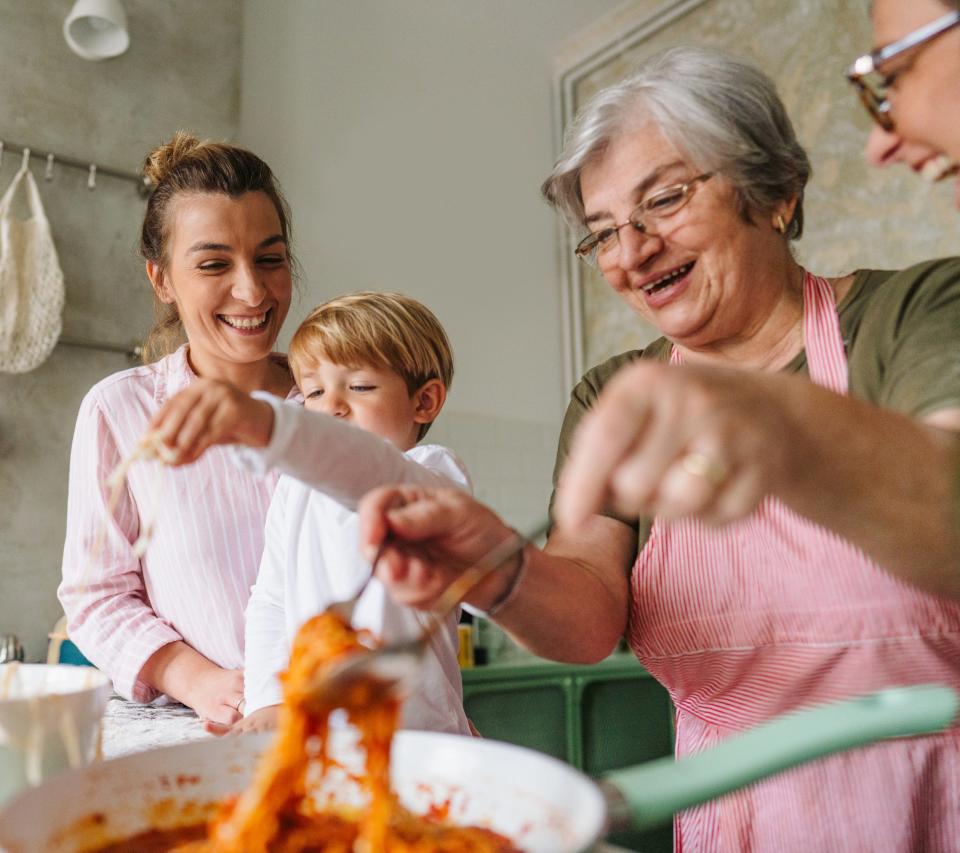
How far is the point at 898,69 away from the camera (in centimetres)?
74

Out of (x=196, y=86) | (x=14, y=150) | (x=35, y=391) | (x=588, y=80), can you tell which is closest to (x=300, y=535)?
(x=35, y=391)

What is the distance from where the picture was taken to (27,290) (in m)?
2.66

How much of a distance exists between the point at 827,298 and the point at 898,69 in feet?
1.14

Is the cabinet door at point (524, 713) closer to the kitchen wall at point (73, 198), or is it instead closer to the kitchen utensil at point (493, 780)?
the kitchen wall at point (73, 198)

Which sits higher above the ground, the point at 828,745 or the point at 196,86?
the point at 196,86

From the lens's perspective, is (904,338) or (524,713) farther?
(524,713)

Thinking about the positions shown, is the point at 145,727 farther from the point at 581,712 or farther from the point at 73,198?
the point at 73,198

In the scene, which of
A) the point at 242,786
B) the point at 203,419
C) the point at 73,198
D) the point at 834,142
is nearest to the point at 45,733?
the point at 242,786

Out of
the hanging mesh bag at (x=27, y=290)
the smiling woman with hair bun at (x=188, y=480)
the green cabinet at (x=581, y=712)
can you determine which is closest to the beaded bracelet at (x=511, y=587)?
the smiling woman with hair bun at (x=188, y=480)

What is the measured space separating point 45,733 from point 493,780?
30 centimetres

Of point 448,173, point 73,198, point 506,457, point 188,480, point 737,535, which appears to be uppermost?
point 448,173

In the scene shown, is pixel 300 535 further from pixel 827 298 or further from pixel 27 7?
pixel 27 7

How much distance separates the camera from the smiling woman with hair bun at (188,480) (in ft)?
4.53

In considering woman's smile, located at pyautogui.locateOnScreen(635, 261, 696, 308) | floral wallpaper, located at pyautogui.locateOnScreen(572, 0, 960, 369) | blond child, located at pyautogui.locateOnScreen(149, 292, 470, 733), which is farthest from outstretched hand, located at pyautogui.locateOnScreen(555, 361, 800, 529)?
floral wallpaper, located at pyautogui.locateOnScreen(572, 0, 960, 369)
